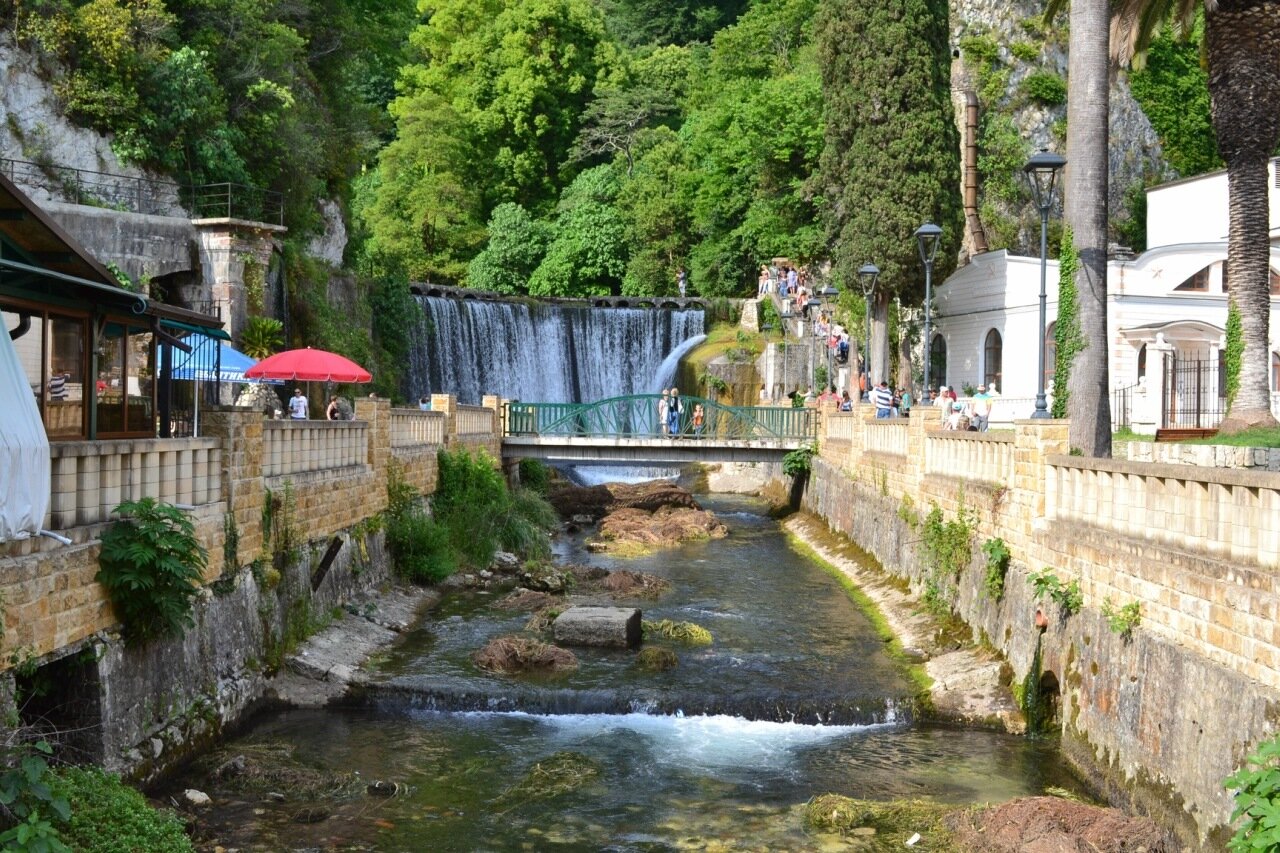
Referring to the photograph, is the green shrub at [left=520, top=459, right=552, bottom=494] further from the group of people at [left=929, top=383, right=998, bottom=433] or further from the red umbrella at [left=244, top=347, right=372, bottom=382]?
the red umbrella at [left=244, top=347, right=372, bottom=382]

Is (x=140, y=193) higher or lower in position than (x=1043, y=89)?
lower

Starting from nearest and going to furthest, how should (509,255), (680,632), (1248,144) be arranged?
1. (680,632)
2. (1248,144)
3. (509,255)

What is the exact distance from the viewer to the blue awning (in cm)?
1880

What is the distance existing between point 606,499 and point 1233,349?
20.2 metres

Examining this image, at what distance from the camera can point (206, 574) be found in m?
13.4

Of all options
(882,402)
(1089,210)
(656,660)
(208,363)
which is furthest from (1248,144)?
(208,363)

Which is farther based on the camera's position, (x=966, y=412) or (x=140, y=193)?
(x=140, y=193)

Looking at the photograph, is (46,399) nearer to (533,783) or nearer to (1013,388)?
(533,783)

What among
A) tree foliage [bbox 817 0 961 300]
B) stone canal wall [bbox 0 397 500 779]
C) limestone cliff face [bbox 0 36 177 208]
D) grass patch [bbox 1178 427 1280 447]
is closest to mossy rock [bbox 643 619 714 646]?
stone canal wall [bbox 0 397 500 779]

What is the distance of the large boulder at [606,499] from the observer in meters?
36.4

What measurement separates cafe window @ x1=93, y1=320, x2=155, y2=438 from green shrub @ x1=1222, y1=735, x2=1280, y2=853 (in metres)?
11.1

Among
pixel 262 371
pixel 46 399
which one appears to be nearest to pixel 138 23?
pixel 262 371

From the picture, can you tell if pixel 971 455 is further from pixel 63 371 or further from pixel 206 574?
pixel 63 371

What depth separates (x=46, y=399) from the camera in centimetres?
1207
